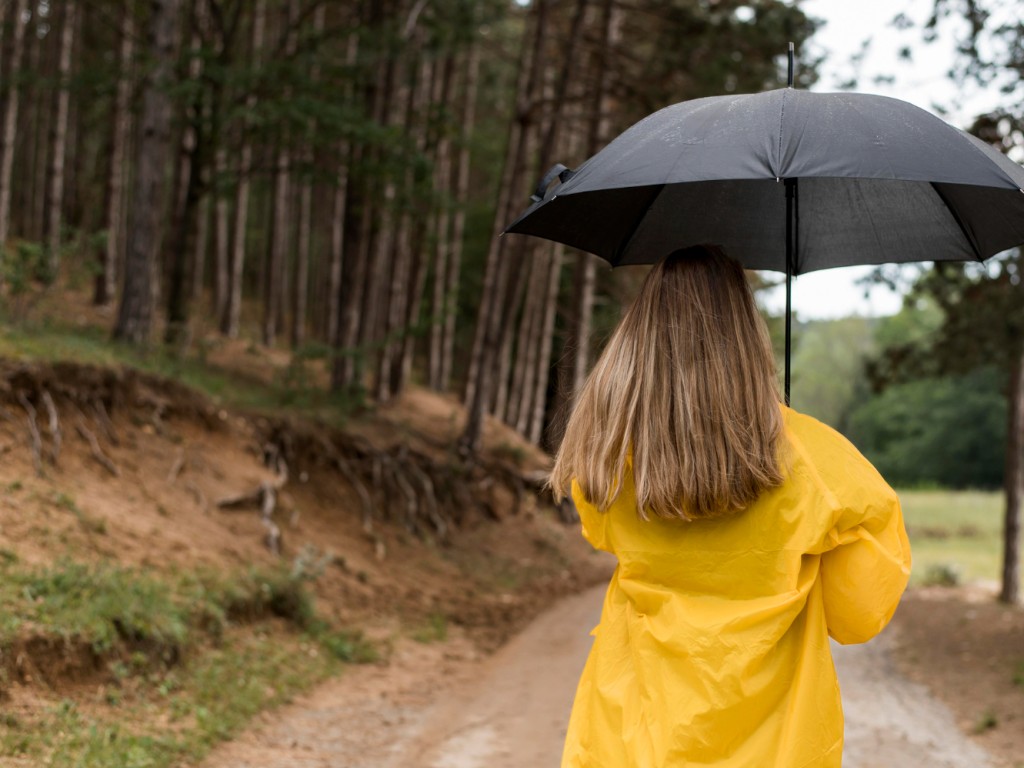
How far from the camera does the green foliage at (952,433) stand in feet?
220

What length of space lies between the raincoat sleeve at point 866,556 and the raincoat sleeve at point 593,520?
1.72 feet

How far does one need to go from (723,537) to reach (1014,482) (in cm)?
1550

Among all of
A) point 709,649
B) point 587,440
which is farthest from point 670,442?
point 709,649

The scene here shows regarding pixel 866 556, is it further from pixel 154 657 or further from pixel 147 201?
pixel 147 201

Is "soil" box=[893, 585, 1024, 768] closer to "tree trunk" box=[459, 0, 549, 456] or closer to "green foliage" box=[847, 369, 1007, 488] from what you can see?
"tree trunk" box=[459, 0, 549, 456]

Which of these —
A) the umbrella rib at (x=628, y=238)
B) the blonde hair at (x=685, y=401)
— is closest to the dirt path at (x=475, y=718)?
the umbrella rib at (x=628, y=238)

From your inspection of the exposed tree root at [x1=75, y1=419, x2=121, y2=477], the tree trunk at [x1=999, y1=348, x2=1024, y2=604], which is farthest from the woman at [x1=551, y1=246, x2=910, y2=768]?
the tree trunk at [x1=999, y1=348, x2=1024, y2=604]

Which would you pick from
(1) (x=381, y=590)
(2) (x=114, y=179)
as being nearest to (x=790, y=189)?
(1) (x=381, y=590)

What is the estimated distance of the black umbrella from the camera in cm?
264

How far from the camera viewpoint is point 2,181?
1739cm

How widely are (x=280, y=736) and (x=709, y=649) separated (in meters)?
5.07

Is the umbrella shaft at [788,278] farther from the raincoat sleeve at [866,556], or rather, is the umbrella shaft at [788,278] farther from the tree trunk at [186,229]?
the tree trunk at [186,229]

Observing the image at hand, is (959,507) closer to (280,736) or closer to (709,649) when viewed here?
(280,736)

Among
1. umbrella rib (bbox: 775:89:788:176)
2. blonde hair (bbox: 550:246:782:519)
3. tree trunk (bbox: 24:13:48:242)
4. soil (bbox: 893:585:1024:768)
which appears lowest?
soil (bbox: 893:585:1024:768)
